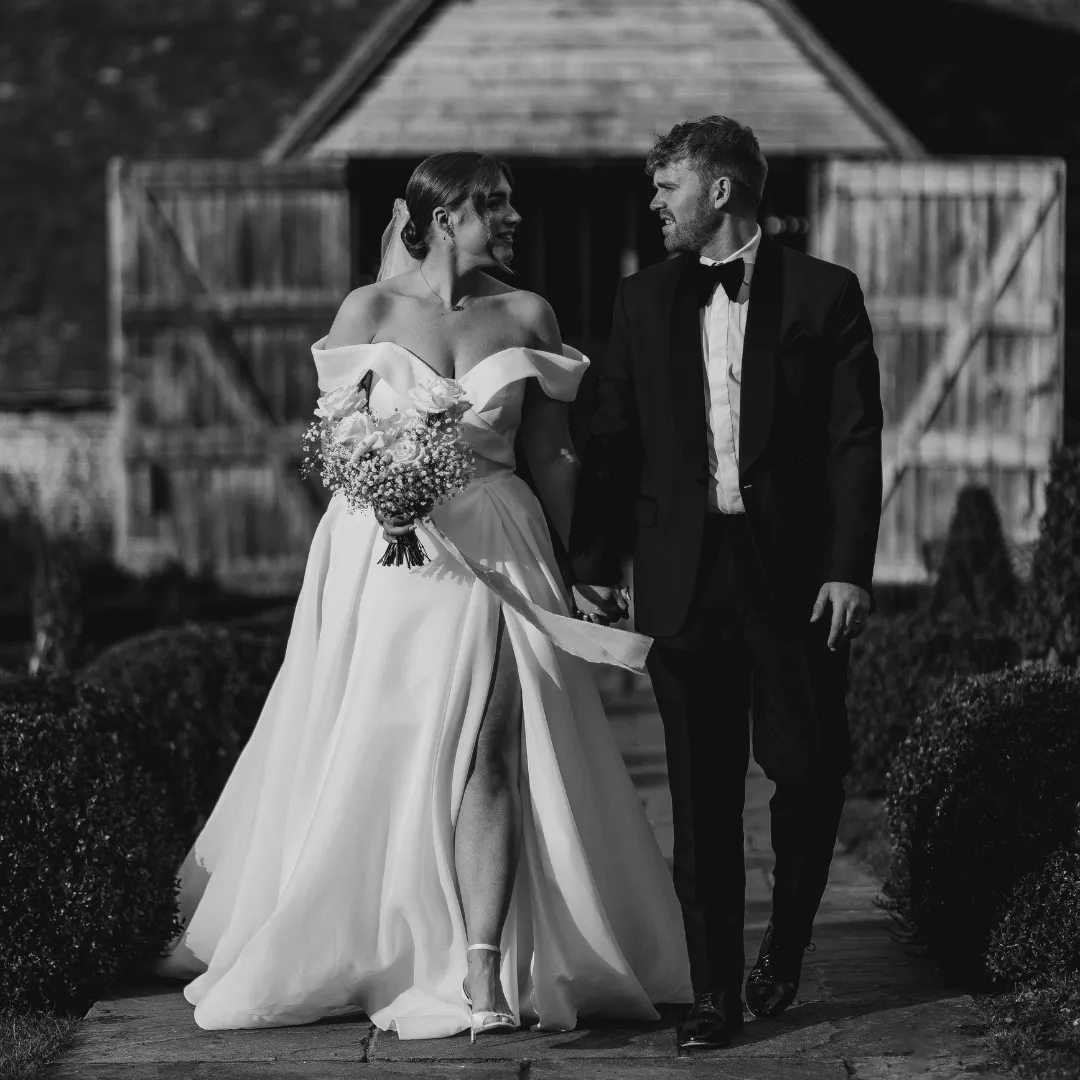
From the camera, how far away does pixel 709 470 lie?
4.53m

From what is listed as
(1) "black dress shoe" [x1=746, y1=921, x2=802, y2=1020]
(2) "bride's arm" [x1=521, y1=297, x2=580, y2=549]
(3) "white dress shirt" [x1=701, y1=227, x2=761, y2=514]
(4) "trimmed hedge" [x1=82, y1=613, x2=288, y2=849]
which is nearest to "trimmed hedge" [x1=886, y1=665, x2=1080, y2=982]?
(1) "black dress shoe" [x1=746, y1=921, x2=802, y2=1020]

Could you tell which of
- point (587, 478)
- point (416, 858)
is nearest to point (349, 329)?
point (587, 478)

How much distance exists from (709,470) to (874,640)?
3490 mm

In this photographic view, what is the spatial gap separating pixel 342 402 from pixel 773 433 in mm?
1041

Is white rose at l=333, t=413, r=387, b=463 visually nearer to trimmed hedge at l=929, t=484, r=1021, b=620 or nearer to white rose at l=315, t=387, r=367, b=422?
white rose at l=315, t=387, r=367, b=422

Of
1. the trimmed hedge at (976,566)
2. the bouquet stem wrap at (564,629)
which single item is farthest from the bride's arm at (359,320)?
A: the trimmed hedge at (976,566)

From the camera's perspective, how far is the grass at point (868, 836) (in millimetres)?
6477

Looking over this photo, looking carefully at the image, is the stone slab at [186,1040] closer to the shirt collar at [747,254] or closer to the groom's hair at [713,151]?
the shirt collar at [747,254]

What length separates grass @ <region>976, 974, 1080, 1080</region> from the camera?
420 centimetres

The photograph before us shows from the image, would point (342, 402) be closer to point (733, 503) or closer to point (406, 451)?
point (406, 451)

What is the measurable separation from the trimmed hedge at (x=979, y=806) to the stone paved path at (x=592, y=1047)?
0.64 feet

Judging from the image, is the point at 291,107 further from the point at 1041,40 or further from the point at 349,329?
the point at 349,329

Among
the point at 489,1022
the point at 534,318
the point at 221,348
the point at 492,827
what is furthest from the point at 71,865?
the point at 221,348

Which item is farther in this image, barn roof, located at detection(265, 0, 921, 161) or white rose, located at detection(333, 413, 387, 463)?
barn roof, located at detection(265, 0, 921, 161)
